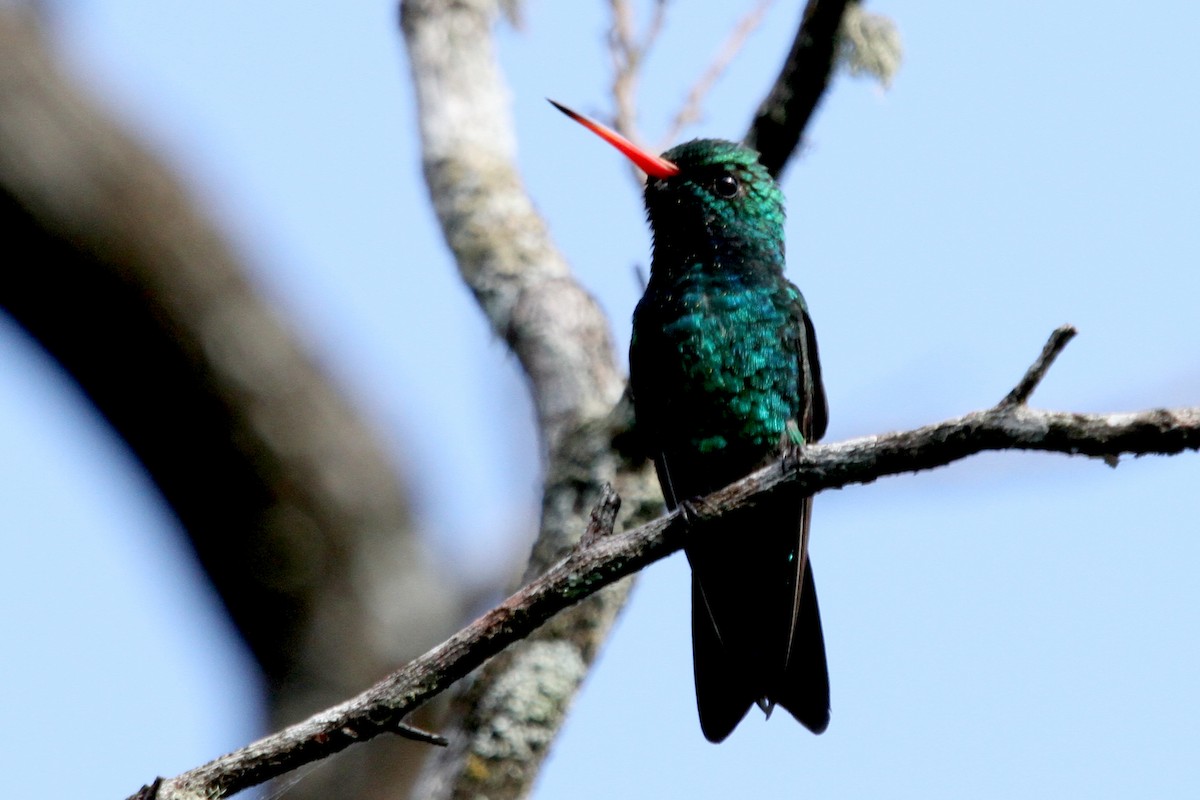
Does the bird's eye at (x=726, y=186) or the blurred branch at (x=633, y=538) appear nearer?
the blurred branch at (x=633, y=538)

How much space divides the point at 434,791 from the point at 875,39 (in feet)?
8.66

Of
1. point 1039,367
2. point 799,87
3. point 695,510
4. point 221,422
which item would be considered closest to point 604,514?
point 695,510

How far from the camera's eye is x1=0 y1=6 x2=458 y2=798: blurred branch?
5145 millimetres

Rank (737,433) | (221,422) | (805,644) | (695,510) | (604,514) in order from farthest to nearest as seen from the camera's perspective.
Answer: (221,422), (737,433), (805,644), (695,510), (604,514)

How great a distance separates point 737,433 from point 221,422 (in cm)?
182

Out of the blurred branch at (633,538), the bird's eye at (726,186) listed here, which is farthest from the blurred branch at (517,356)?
the blurred branch at (633,538)

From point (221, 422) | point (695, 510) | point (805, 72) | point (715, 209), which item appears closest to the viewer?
point (695, 510)

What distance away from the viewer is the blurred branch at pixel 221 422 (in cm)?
514

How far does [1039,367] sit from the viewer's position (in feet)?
8.82

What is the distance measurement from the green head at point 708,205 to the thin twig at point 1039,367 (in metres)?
Result: 1.94

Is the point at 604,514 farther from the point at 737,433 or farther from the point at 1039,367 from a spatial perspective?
the point at 737,433

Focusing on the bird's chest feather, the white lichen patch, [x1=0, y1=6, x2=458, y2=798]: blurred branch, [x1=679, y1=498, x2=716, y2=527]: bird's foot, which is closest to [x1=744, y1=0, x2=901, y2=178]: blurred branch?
the bird's chest feather

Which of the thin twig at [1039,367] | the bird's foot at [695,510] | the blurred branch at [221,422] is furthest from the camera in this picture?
the blurred branch at [221,422]

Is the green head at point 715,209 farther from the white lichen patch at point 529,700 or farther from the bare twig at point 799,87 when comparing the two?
the white lichen patch at point 529,700
